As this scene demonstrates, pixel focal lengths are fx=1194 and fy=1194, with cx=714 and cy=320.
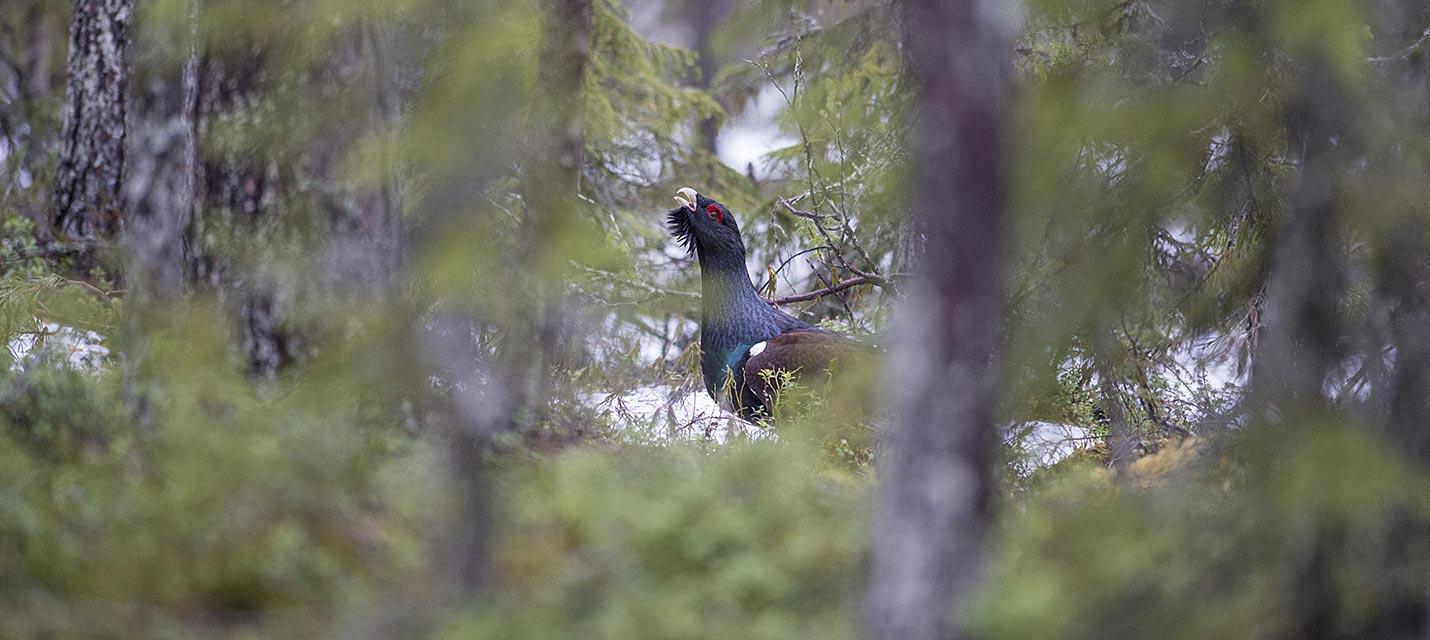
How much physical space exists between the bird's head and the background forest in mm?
1290

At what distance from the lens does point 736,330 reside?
7469 mm

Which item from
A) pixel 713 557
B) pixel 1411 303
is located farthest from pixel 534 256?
pixel 1411 303

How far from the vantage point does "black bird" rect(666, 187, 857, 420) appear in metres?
6.98

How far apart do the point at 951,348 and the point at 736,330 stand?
4.91m

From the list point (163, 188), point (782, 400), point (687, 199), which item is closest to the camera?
point (163, 188)

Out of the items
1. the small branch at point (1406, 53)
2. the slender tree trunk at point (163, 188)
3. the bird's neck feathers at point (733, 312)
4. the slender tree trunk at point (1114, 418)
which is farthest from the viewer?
the bird's neck feathers at point (733, 312)

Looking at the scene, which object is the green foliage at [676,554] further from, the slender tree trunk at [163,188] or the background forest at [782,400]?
the slender tree trunk at [163,188]

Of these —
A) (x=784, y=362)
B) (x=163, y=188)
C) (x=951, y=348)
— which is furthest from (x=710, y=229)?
(x=951, y=348)

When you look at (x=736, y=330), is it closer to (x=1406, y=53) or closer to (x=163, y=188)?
(x=163, y=188)

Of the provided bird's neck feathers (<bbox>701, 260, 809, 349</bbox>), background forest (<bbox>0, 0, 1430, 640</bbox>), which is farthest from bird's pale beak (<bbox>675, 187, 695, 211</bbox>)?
background forest (<bbox>0, 0, 1430, 640</bbox>)

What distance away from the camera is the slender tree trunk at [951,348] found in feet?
8.47

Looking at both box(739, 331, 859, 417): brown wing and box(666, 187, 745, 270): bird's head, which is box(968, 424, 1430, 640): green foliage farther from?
box(666, 187, 745, 270): bird's head

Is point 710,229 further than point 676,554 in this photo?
Yes

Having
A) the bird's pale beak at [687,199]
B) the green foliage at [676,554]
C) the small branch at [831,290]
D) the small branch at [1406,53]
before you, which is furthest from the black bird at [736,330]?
the small branch at [1406,53]
